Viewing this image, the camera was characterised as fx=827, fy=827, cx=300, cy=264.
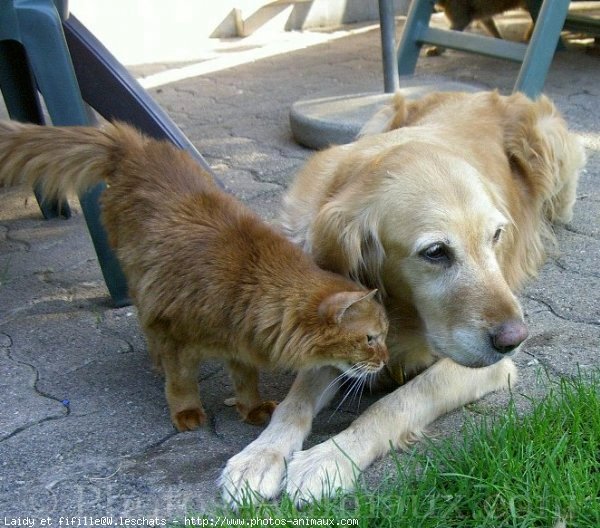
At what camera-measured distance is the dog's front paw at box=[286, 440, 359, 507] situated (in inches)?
82.6

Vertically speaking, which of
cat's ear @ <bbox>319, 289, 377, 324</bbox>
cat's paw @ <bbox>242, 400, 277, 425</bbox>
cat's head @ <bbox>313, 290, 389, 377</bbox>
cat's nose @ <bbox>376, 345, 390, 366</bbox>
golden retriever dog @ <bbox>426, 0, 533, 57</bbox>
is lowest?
golden retriever dog @ <bbox>426, 0, 533, 57</bbox>

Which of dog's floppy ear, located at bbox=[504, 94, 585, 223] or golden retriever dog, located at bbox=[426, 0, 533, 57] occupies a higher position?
dog's floppy ear, located at bbox=[504, 94, 585, 223]

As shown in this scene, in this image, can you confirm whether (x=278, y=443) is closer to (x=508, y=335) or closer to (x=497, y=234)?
(x=508, y=335)

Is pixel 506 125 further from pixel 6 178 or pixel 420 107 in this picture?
pixel 6 178

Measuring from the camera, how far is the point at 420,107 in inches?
145

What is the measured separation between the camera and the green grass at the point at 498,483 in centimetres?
191

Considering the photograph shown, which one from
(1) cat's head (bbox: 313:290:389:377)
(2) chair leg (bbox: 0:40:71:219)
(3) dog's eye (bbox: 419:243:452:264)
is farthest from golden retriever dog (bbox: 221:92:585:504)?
(2) chair leg (bbox: 0:40:71:219)

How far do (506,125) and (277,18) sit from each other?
5243 mm

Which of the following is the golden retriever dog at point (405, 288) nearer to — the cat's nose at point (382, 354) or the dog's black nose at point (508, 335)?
the dog's black nose at point (508, 335)

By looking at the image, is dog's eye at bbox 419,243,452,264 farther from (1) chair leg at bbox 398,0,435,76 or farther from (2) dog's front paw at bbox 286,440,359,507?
(1) chair leg at bbox 398,0,435,76

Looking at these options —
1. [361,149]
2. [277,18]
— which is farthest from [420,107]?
[277,18]

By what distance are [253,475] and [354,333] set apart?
1.55 feet

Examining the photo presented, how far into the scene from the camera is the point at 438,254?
2.36 m

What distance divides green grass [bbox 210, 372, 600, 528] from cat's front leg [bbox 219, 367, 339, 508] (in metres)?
0.10
